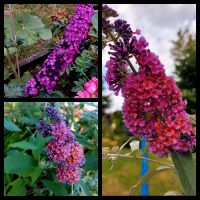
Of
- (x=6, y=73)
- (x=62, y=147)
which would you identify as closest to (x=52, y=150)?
(x=62, y=147)

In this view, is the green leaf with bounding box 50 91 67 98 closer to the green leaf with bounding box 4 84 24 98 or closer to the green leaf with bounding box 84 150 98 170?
the green leaf with bounding box 4 84 24 98

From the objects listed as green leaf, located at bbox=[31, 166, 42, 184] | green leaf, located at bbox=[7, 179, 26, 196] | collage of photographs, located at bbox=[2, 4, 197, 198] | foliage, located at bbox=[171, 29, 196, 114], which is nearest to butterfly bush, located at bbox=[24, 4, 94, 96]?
collage of photographs, located at bbox=[2, 4, 197, 198]

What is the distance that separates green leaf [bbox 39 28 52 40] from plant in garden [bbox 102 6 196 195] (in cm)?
33

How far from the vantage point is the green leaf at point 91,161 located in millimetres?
1403

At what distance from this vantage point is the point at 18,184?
5.70ft

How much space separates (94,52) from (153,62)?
308mm

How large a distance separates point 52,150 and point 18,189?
497 mm

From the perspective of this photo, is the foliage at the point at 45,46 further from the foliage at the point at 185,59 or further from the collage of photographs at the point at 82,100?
the foliage at the point at 185,59

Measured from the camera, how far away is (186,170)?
1019mm

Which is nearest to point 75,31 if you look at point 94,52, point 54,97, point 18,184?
point 94,52

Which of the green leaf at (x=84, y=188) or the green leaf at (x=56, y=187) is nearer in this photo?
the green leaf at (x=84, y=188)

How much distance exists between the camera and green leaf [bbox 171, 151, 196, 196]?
1.01 m

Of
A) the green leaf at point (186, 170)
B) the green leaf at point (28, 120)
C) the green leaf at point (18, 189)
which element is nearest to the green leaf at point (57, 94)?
the green leaf at point (28, 120)
